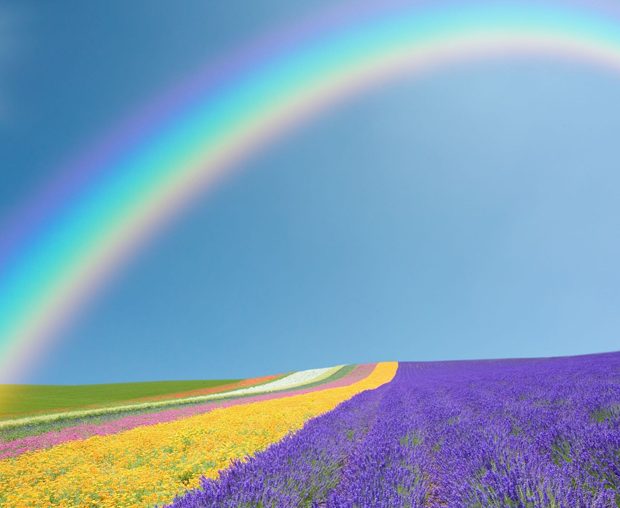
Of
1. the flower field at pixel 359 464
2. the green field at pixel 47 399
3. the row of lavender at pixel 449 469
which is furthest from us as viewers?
the green field at pixel 47 399

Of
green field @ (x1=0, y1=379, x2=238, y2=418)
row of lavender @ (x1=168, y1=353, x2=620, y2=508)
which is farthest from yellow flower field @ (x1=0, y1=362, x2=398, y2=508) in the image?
green field @ (x1=0, y1=379, x2=238, y2=418)

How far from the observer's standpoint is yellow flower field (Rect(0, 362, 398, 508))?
4582 mm

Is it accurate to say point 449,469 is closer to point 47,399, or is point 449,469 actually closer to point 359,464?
point 359,464

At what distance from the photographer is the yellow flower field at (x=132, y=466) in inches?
180

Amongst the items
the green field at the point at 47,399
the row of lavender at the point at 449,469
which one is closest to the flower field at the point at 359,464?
the row of lavender at the point at 449,469

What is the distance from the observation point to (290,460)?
3.63 meters

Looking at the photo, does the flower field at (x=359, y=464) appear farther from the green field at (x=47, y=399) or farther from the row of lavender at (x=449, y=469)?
the green field at (x=47, y=399)

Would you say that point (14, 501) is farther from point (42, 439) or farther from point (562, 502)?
point (42, 439)

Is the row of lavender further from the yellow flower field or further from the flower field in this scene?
the yellow flower field

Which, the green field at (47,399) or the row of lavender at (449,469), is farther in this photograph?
the green field at (47,399)

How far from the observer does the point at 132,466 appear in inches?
229

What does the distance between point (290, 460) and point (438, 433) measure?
2610mm

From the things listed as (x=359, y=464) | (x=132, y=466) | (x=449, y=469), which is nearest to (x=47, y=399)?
(x=132, y=466)

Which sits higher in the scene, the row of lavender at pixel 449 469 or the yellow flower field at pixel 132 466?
the row of lavender at pixel 449 469
